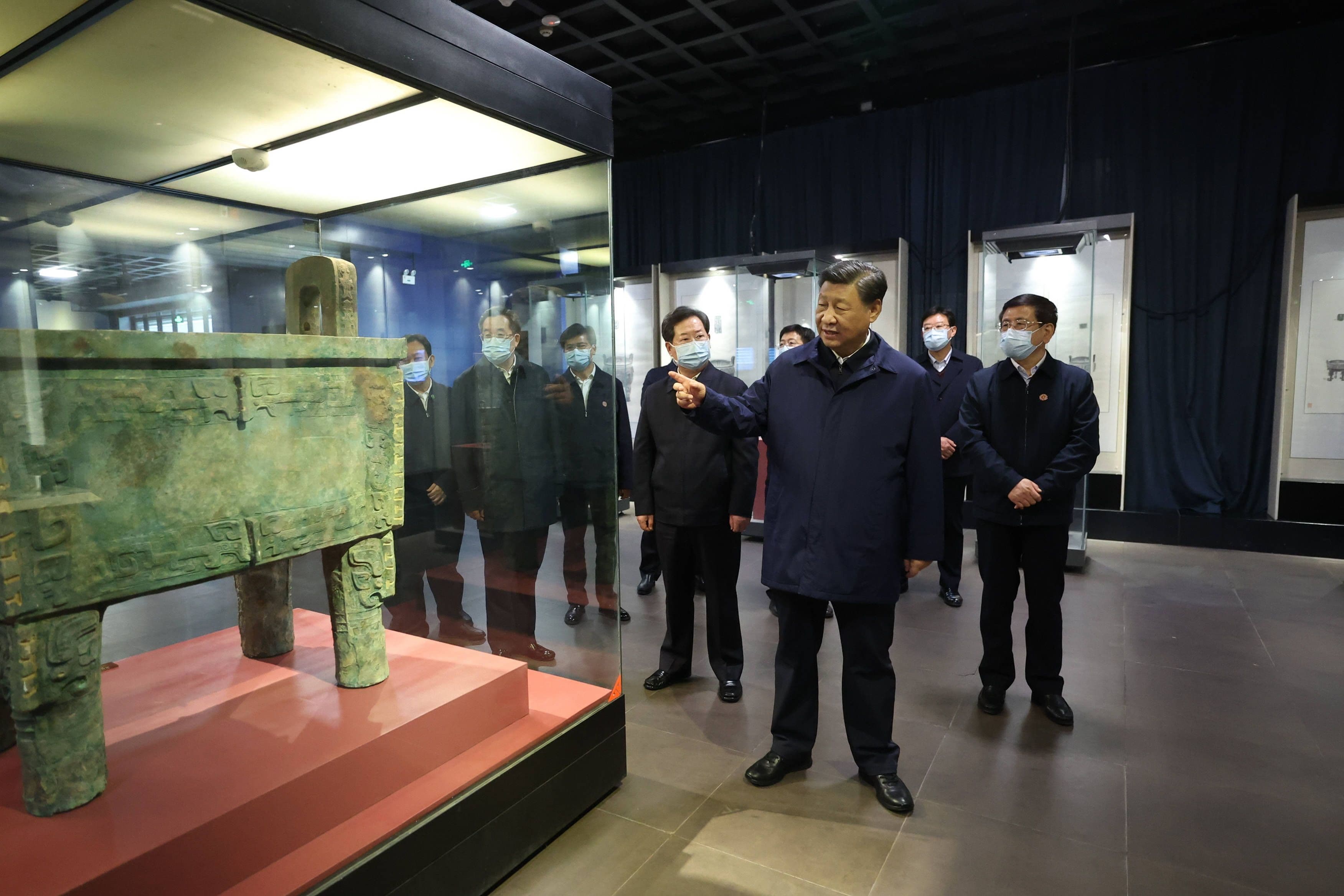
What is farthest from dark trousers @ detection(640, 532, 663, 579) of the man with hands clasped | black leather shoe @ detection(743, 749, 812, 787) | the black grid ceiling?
the black grid ceiling

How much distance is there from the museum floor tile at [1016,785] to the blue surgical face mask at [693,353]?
1509 millimetres

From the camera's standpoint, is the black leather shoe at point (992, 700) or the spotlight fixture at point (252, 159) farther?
the black leather shoe at point (992, 700)

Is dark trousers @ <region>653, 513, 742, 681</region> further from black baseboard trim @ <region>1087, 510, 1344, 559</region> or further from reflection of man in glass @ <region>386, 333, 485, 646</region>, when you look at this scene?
black baseboard trim @ <region>1087, 510, 1344, 559</region>

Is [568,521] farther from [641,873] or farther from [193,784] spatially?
[193,784]

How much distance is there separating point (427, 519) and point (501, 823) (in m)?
0.98

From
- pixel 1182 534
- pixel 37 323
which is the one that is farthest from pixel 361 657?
pixel 1182 534

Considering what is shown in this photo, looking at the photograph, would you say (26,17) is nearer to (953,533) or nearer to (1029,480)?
(1029,480)

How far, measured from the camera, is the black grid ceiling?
5.69m

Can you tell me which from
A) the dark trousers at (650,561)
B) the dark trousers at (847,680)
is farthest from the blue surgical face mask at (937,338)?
the dark trousers at (847,680)


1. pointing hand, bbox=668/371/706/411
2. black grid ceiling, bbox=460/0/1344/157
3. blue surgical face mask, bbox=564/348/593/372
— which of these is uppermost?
black grid ceiling, bbox=460/0/1344/157

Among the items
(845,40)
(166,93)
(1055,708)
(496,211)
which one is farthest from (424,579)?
(845,40)

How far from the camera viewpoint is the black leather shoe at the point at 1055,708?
3.12 meters

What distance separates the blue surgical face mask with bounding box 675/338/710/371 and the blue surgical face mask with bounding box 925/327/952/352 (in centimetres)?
240

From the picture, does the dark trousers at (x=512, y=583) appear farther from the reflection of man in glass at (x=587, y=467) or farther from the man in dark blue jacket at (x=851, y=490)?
the man in dark blue jacket at (x=851, y=490)
